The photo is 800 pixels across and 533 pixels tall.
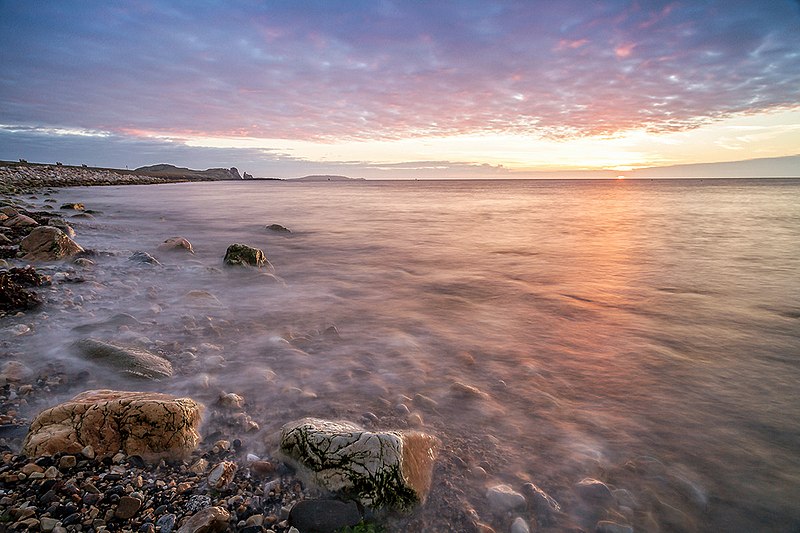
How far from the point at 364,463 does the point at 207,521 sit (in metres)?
0.87

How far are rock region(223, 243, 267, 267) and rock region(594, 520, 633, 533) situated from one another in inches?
300

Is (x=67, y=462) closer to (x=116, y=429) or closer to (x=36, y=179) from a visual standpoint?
(x=116, y=429)

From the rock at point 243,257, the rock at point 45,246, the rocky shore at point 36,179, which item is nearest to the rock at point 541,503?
the rock at point 243,257

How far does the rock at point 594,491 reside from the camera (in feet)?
8.28

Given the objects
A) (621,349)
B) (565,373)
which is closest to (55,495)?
(565,373)

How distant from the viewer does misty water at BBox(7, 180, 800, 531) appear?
2.72 metres

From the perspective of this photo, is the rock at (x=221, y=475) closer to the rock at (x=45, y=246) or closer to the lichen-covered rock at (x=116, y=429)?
the lichen-covered rock at (x=116, y=429)

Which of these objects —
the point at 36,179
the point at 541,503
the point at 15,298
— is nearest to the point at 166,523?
the point at 541,503

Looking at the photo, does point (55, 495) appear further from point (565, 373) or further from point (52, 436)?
point (565, 373)

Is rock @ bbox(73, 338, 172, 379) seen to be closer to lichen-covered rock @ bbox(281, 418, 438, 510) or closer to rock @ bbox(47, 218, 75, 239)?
lichen-covered rock @ bbox(281, 418, 438, 510)

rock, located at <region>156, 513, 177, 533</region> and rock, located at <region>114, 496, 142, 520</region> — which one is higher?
rock, located at <region>114, 496, 142, 520</region>

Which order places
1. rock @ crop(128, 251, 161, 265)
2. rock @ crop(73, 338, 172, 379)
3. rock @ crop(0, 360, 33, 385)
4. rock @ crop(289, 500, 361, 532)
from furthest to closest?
1. rock @ crop(128, 251, 161, 265)
2. rock @ crop(73, 338, 172, 379)
3. rock @ crop(0, 360, 33, 385)
4. rock @ crop(289, 500, 361, 532)

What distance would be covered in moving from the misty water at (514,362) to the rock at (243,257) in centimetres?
37

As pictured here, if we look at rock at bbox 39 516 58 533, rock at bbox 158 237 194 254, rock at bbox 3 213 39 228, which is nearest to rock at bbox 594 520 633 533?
rock at bbox 39 516 58 533
